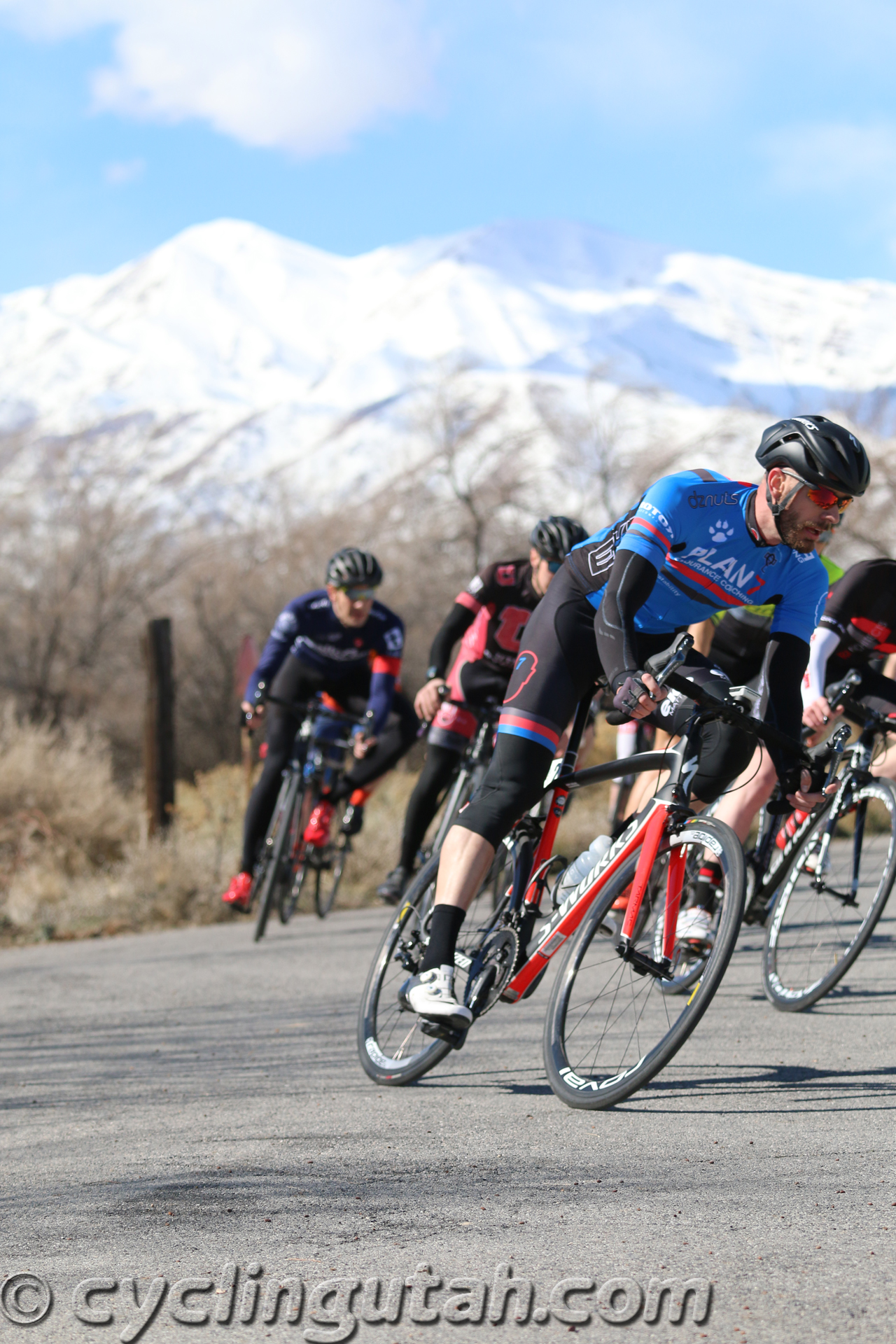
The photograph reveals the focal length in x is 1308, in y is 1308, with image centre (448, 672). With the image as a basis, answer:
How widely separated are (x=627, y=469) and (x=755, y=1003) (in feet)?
157

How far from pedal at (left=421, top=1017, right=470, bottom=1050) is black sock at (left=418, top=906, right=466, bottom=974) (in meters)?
0.16

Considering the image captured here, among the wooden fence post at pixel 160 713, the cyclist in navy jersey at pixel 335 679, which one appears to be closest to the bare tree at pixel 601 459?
the wooden fence post at pixel 160 713

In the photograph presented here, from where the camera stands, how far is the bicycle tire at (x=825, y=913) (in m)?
5.08

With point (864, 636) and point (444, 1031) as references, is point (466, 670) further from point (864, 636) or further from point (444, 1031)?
point (444, 1031)

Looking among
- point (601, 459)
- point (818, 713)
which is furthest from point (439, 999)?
point (601, 459)

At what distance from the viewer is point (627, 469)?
5200cm

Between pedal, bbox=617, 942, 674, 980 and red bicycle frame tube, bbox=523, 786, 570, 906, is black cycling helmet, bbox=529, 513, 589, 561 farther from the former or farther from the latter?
pedal, bbox=617, 942, 674, 980

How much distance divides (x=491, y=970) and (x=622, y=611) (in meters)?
1.19

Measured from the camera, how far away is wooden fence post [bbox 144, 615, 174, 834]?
12.5 m

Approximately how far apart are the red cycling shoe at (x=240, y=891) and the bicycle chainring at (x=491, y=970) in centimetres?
422

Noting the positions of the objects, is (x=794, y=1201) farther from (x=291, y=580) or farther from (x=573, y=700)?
(x=291, y=580)

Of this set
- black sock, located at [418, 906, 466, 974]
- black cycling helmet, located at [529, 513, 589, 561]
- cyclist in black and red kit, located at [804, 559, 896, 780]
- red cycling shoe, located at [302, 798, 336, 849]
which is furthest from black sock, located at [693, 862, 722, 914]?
red cycling shoe, located at [302, 798, 336, 849]

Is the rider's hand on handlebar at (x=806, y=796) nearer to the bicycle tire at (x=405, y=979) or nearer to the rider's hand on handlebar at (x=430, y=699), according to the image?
the bicycle tire at (x=405, y=979)

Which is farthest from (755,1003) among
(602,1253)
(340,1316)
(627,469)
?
(627,469)
